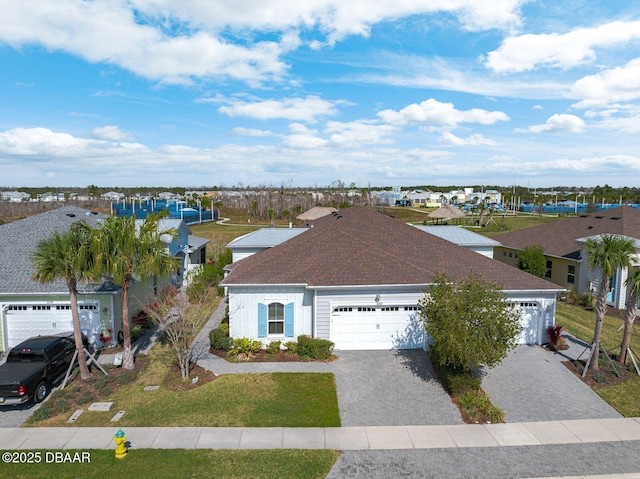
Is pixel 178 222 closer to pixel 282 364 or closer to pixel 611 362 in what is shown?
pixel 282 364

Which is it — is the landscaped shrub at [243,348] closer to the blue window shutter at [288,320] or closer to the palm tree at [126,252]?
the blue window shutter at [288,320]

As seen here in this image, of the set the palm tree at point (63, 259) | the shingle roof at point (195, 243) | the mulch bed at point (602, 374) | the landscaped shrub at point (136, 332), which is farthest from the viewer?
the shingle roof at point (195, 243)

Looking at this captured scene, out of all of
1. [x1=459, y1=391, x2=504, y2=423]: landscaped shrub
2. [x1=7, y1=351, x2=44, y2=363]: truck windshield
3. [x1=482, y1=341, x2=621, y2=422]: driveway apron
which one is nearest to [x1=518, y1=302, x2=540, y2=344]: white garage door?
[x1=482, y1=341, x2=621, y2=422]: driveway apron

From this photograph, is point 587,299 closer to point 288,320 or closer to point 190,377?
point 288,320

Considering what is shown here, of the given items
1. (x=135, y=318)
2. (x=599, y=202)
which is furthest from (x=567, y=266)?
(x=599, y=202)

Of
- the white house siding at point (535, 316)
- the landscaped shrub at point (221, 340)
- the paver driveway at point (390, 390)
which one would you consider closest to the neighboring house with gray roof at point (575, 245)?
the white house siding at point (535, 316)

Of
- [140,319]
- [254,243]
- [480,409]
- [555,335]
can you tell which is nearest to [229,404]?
[480,409]

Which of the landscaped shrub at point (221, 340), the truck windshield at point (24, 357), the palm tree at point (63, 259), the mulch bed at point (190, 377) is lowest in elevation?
the mulch bed at point (190, 377)
